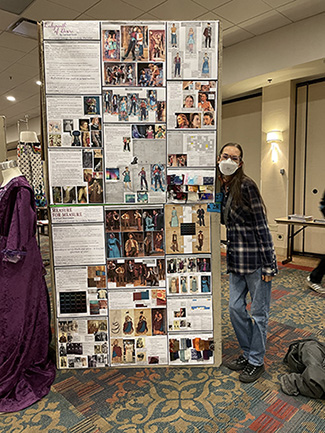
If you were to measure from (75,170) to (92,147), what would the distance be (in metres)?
0.19

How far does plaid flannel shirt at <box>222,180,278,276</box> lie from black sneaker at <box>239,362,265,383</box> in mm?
705

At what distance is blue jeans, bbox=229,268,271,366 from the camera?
2.25 m

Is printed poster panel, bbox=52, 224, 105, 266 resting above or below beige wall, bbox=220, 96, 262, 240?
below

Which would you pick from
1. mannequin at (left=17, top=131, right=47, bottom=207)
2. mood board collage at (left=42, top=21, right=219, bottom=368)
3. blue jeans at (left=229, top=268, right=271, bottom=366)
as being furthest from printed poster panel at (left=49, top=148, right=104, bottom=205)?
mannequin at (left=17, top=131, right=47, bottom=207)

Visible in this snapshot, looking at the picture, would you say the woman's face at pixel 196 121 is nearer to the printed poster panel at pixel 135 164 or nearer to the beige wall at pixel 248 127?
the printed poster panel at pixel 135 164

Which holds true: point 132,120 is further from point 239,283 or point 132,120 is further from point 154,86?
Answer: point 239,283

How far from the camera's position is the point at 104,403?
2.12 metres

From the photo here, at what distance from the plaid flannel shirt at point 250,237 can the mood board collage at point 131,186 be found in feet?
0.65

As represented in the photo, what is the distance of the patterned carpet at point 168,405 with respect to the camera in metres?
1.90

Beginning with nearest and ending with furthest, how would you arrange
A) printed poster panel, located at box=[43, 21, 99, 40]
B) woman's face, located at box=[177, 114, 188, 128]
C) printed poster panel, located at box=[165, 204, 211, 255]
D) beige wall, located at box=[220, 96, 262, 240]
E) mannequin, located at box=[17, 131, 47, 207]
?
printed poster panel, located at box=[43, 21, 99, 40] → woman's face, located at box=[177, 114, 188, 128] → printed poster panel, located at box=[165, 204, 211, 255] → mannequin, located at box=[17, 131, 47, 207] → beige wall, located at box=[220, 96, 262, 240]

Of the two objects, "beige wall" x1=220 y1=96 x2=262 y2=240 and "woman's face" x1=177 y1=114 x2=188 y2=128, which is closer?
"woman's face" x1=177 y1=114 x2=188 y2=128

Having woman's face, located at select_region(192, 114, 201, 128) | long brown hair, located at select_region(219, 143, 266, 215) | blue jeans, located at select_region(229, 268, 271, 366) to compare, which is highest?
woman's face, located at select_region(192, 114, 201, 128)

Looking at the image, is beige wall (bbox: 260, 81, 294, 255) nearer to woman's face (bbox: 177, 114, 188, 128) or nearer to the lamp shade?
the lamp shade

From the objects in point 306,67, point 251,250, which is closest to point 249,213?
point 251,250
